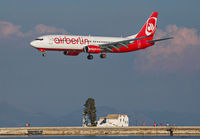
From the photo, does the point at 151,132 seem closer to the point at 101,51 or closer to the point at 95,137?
the point at 95,137

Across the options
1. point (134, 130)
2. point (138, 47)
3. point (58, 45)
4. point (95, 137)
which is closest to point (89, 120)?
point (95, 137)

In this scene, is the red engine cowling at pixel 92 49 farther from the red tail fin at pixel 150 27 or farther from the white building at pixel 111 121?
the white building at pixel 111 121

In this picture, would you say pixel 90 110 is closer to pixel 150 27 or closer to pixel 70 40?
pixel 150 27

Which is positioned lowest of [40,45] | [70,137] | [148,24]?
[70,137]

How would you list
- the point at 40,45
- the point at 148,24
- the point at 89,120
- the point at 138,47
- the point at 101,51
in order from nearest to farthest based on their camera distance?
1. the point at 40,45
2. the point at 101,51
3. the point at 138,47
4. the point at 148,24
5. the point at 89,120

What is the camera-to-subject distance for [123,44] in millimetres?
122688

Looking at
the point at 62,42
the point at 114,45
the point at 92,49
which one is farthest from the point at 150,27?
the point at 62,42

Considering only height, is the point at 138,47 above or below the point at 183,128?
above

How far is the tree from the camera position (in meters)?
154

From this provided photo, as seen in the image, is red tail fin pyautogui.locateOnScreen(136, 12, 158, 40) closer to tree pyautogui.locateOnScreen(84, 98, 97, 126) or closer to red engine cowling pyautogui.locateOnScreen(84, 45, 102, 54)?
red engine cowling pyautogui.locateOnScreen(84, 45, 102, 54)

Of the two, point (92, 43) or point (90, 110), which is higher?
point (92, 43)

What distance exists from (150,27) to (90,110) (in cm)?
3345

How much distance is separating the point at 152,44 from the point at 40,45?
33.7 meters

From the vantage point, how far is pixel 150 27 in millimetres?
138375
